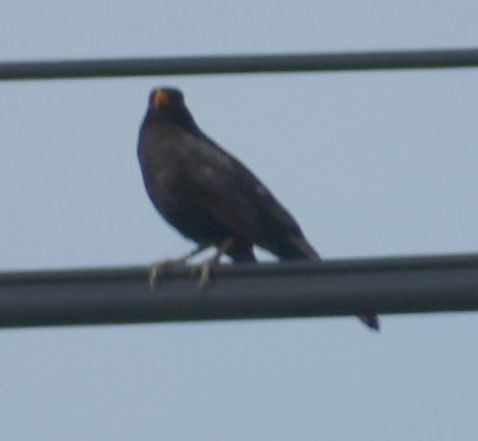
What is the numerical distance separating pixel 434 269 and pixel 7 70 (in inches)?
52.3

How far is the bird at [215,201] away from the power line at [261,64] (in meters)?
2.07

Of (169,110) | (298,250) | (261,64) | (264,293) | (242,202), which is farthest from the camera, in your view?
(169,110)

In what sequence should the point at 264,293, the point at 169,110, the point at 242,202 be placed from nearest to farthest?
the point at 264,293 → the point at 242,202 → the point at 169,110

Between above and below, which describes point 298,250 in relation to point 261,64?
below

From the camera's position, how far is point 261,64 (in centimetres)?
476

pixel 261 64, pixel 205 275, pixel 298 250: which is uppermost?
pixel 261 64

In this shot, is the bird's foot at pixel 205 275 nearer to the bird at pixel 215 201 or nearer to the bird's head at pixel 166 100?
the bird at pixel 215 201

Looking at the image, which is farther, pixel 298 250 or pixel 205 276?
pixel 298 250

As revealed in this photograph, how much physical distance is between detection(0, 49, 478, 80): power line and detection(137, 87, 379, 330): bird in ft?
6.79

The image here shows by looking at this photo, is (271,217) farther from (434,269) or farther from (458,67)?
(434,269)

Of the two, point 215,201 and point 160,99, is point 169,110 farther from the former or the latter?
point 215,201

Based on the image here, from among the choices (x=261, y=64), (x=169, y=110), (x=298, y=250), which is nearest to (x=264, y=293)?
(x=261, y=64)

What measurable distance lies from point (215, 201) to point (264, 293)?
2930 mm

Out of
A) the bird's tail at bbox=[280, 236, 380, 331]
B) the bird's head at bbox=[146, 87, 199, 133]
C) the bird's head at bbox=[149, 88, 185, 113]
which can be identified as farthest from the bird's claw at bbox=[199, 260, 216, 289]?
the bird's head at bbox=[149, 88, 185, 113]
